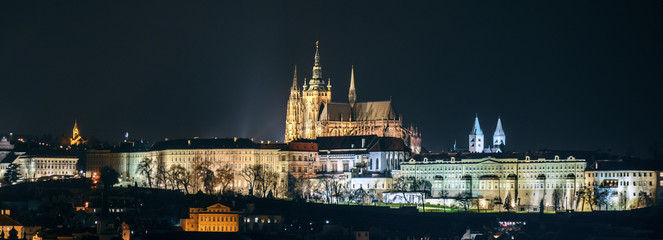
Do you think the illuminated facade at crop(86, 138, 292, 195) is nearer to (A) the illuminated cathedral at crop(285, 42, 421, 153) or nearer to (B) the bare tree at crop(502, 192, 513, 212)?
(A) the illuminated cathedral at crop(285, 42, 421, 153)

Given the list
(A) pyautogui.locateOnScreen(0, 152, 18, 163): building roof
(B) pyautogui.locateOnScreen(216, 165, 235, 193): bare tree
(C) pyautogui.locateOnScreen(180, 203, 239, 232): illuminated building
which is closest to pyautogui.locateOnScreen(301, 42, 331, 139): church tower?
(B) pyautogui.locateOnScreen(216, 165, 235, 193): bare tree

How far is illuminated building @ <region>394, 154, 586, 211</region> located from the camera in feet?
465

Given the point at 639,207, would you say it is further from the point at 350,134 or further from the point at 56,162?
the point at 56,162

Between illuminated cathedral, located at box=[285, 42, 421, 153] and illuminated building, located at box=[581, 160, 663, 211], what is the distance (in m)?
39.6

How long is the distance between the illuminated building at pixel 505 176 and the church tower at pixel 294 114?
75.4 feet

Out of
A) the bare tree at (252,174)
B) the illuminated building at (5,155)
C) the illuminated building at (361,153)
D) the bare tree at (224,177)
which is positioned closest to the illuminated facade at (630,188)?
the illuminated building at (361,153)

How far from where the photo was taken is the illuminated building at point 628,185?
132m

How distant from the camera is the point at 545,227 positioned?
123 meters

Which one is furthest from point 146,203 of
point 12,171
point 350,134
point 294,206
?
point 350,134

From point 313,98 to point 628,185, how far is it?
53.1 meters

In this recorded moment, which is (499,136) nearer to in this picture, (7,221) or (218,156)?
→ (218,156)

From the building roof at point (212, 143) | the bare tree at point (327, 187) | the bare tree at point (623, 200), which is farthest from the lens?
the building roof at point (212, 143)

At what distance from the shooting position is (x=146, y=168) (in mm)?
161125

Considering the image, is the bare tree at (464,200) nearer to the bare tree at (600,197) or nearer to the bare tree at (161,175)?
the bare tree at (600,197)
